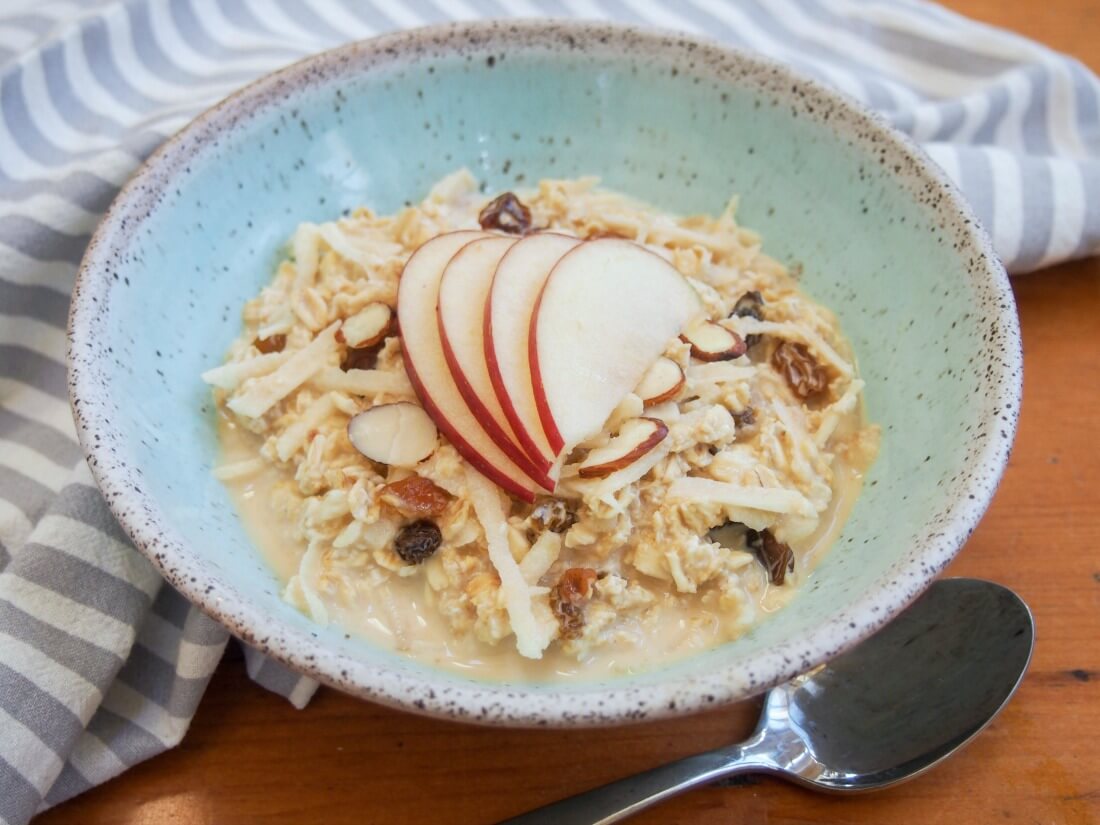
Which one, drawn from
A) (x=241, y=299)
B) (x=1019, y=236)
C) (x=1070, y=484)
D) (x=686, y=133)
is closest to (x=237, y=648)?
(x=241, y=299)

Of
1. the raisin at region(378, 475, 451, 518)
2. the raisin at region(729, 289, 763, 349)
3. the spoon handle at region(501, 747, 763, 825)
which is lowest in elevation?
the spoon handle at region(501, 747, 763, 825)

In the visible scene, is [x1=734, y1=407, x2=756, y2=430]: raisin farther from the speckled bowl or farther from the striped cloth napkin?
the striped cloth napkin

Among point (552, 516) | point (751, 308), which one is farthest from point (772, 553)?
point (751, 308)

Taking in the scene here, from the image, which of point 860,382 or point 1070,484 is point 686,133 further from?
point 1070,484

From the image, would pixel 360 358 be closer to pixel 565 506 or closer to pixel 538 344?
pixel 538 344

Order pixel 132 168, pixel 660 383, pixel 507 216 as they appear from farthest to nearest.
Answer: pixel 132 168
pixel 507 216
pixel 660 383

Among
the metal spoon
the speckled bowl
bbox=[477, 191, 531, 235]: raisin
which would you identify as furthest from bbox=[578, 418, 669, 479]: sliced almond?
bbox=[477, 191, 531, 235]: raisin
